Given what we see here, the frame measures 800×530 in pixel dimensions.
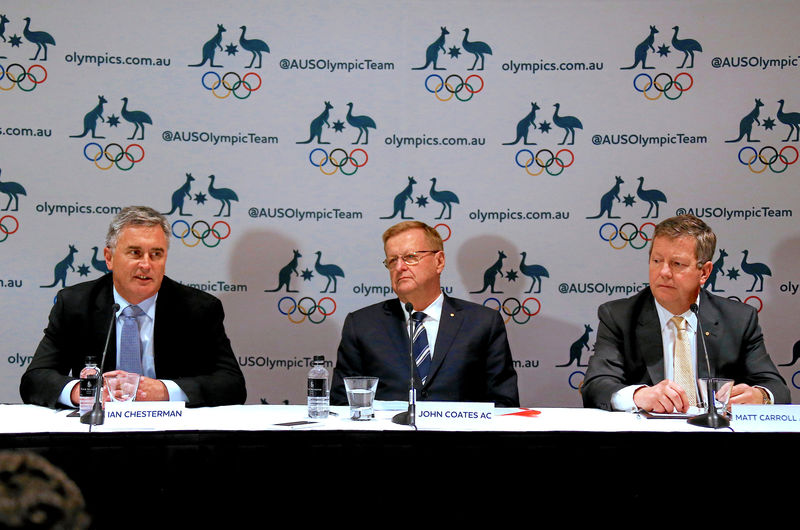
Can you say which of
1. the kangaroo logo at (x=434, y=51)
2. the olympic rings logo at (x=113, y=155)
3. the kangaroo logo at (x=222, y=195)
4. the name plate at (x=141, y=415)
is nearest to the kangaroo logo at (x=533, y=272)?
the kangaroo logo at (x=434, y=51)

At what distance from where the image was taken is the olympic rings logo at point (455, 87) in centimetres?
439

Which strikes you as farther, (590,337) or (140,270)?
(590,337)

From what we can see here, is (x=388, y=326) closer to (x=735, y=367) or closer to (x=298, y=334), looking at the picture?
(x=298, y=334)

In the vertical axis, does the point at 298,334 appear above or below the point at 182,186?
below

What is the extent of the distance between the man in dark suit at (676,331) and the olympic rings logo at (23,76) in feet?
11.2

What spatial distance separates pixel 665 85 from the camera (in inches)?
173

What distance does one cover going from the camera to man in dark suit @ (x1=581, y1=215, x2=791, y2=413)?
320 cm

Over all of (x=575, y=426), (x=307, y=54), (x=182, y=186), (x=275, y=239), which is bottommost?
(x=575, y=426)

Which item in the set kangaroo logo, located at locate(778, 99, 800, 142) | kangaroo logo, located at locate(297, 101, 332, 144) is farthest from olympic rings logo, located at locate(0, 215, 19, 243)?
kangaroo logo, located at locate(778, 99, 800, 142)

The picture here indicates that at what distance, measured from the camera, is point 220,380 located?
127 inches

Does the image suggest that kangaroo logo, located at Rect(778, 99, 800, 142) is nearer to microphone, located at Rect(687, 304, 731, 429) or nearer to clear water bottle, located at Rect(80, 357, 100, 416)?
microphone, located at Rect(687, 304, 731, 429)

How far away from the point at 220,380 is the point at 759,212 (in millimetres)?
3195
